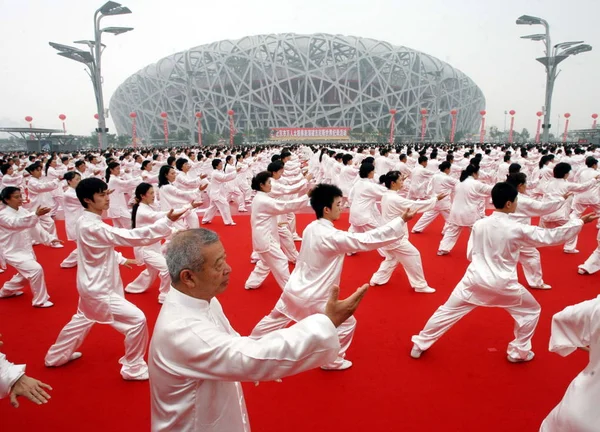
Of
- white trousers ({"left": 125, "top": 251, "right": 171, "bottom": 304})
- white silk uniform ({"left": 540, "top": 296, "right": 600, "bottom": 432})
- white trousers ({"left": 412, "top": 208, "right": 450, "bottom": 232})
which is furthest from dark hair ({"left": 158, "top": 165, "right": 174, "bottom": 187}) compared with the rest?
white silk uniform ({"left": 540, "top": 296, "right": 600, "bottom": 432})

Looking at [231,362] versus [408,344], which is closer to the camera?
[231,362]

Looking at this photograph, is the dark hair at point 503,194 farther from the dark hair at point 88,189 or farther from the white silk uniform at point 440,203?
the white silk uniform at point 440,203

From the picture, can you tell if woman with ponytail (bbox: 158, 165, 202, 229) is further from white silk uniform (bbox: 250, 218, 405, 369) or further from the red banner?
the red banner

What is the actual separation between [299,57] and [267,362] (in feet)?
188

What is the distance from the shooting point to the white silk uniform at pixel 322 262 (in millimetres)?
2869

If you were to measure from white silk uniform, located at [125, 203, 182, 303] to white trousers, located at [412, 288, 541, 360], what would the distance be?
2519 millimetres

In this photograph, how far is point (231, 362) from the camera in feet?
4.25

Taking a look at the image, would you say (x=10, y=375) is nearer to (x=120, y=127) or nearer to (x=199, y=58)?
(x=199, y=58)

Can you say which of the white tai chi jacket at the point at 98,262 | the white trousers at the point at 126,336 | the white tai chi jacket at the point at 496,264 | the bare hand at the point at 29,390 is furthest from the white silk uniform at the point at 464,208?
the bare hand at the point at 29,390

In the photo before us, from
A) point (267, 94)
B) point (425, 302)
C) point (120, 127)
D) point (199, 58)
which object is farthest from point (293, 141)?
point (425, 302)

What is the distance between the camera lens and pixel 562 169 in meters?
6.23

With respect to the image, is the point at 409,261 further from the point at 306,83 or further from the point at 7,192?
the point at 306,83

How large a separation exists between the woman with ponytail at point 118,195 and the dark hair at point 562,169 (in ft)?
23.7

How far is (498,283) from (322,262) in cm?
140
